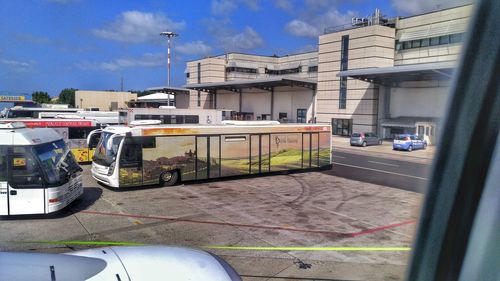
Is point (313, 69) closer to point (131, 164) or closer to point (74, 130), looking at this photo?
point (74, 130)

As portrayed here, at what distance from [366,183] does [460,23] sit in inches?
687

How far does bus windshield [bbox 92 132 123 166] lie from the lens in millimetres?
15180

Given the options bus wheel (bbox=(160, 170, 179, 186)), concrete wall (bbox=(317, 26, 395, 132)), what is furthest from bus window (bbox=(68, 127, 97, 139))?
concrete wall (bbox=(317, 26, 395, 132))

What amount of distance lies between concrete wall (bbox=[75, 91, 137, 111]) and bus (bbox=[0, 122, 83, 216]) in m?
79.4

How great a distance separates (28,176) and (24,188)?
32 cm

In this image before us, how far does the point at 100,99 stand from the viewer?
91188 millimetres

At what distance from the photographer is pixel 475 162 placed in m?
1.16

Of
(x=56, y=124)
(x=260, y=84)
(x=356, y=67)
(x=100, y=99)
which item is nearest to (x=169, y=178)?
(x=56, y=124)

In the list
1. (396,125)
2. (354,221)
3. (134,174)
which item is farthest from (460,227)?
Result: (396,125)

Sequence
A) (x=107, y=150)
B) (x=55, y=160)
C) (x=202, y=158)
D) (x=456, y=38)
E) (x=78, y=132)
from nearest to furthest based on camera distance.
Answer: (x=456, y=38) < (x=55, y=160) < (x=107, y=150) < (x=202, y=158) < (x=78, y=132)

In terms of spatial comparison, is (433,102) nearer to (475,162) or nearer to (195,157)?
(475,162)

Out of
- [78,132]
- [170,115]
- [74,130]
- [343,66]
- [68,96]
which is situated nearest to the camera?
[74,130]

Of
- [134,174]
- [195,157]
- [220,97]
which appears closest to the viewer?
[134,174]

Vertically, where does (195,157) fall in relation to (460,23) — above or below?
below
